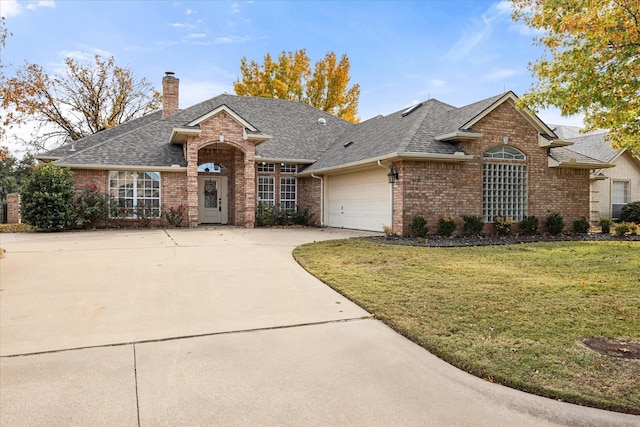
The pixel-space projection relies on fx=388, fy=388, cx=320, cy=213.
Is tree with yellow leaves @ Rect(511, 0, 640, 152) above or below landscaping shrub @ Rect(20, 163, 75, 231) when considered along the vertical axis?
above

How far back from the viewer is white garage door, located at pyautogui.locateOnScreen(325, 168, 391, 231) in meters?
14.5

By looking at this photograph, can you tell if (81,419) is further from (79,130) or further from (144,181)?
(79,130)

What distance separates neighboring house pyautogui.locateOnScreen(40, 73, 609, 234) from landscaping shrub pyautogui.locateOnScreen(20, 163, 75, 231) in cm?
98

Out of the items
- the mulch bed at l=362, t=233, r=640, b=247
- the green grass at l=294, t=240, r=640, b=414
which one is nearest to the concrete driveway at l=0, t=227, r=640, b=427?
the green grass at l=294, t=240, r=640, b=414

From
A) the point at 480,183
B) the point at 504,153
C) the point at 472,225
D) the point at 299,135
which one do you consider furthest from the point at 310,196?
the point at 504,153

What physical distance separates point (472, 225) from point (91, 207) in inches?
583

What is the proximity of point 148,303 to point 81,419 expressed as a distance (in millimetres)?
2803

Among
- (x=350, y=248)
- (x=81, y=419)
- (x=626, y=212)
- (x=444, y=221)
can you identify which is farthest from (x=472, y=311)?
(x=626, y=212)

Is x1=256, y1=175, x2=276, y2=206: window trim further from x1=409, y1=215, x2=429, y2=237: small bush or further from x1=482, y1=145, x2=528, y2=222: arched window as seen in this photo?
x1=482, y1=145, x2=528, y2=222: arched window

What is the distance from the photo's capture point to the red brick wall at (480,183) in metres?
13.1

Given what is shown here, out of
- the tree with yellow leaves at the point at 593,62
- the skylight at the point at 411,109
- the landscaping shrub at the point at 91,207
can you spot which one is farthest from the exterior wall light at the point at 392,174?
the landscaping shrub at the point at 91,207

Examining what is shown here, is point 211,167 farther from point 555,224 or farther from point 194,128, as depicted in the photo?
point 555,224

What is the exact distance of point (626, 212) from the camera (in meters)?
19.6

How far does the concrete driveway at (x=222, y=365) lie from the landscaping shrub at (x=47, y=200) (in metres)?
10.1
